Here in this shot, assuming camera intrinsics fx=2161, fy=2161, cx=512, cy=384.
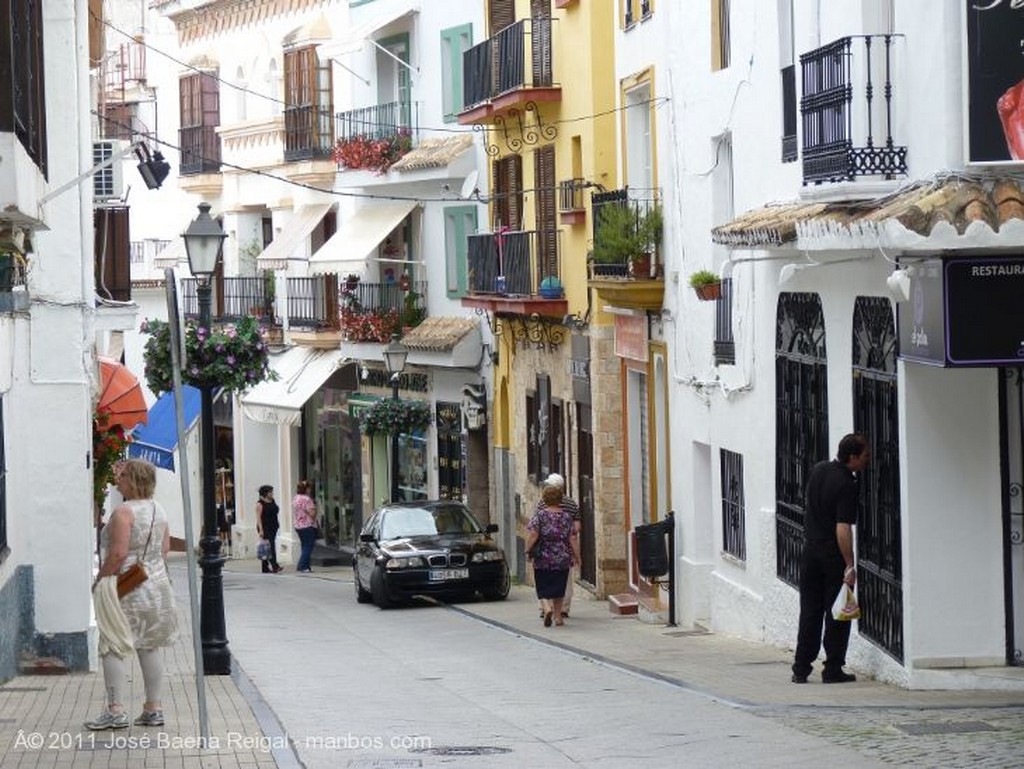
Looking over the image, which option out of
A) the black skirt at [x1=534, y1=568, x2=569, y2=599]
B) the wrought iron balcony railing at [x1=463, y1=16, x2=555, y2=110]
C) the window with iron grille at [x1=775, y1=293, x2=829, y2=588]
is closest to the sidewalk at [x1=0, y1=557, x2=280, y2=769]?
the window with iron grille at [x1=775, y1=293, x2=829, y2=588]

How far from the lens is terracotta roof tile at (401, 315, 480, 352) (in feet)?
128

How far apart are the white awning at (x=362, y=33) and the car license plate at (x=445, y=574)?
44.8 ft

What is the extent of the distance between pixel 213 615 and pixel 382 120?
77.5 ft

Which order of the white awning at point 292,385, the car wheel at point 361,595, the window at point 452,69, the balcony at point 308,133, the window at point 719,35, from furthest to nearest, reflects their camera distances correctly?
the balcony at point 308,133 < the white awning at point 292,385 < the window at point 452,69 < the car wheel at point 361,595 < the window at point 719,35

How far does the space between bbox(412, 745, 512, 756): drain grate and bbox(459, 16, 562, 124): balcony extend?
20.6 meters

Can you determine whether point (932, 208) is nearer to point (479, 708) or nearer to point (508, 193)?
point (479, 708)

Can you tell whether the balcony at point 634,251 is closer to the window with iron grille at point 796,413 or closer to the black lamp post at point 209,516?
the window with iron grille at point 796,413

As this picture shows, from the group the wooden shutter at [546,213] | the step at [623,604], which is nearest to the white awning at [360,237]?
the wooden shutter at [546,213]

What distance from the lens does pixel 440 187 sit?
41.0m

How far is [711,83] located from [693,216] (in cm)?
197

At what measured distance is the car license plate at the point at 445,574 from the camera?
2973 centimetres

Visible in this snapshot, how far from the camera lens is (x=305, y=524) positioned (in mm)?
41938

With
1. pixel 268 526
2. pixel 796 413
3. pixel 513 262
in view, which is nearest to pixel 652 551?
pixel 796 413

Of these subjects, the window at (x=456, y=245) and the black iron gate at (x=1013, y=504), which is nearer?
the black iron gate at (x=1013, y=504)
